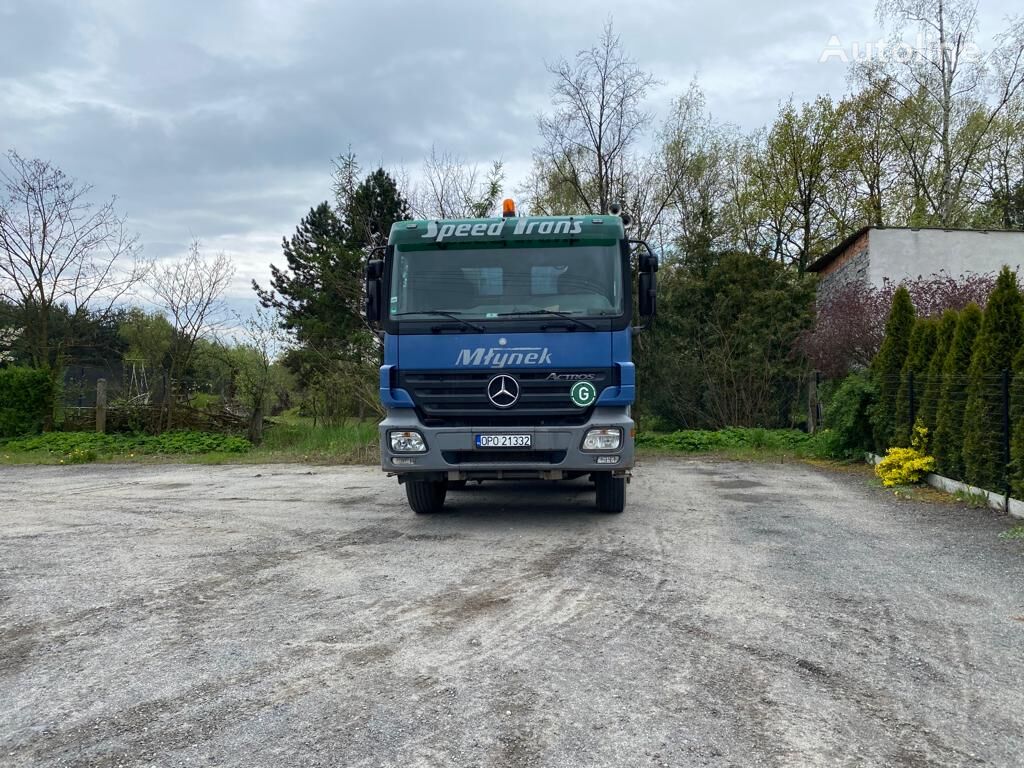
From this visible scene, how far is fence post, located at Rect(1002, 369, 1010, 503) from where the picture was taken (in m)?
8.08

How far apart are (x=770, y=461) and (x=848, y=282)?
19.1ft

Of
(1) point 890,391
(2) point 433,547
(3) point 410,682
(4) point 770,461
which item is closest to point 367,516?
(2) point 433,547

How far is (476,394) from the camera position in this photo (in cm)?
731

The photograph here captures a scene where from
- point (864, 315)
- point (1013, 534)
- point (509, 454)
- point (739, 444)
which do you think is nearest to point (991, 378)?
point (1013, 534)

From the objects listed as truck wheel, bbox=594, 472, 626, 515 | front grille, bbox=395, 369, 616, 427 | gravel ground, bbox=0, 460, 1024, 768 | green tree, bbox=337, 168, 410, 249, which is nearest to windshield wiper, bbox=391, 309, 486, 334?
front grille, bbox=395, 369, 616, 427

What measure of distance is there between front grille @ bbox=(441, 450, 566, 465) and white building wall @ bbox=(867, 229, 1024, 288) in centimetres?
1354

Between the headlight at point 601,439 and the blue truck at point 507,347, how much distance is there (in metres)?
A: 0.01

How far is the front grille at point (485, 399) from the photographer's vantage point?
7262 millimetres

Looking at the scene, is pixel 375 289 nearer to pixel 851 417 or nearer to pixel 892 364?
pixel 892 364

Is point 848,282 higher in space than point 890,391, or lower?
higher

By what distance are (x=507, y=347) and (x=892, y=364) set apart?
797cm

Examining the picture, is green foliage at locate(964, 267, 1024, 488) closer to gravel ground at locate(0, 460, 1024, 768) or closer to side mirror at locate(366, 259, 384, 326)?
gravel ground at locate(0, 460, 1024, 768)

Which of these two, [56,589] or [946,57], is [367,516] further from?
[946,57]

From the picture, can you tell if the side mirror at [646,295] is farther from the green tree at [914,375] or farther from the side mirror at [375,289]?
the green tree at [914,375]
